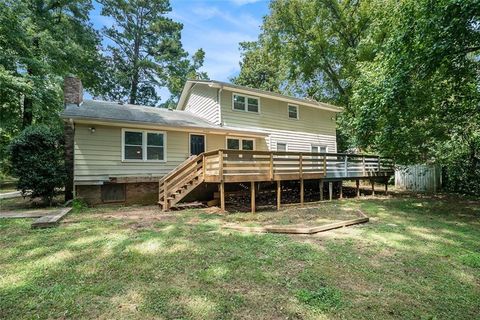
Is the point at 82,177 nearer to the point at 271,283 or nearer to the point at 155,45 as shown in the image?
the point at 271,283

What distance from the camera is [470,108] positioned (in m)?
9.33

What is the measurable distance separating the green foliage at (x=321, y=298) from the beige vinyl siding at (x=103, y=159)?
357 inches

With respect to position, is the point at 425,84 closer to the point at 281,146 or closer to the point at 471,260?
the point at 471,260

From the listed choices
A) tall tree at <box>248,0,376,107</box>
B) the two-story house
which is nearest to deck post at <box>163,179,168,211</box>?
the two-story house

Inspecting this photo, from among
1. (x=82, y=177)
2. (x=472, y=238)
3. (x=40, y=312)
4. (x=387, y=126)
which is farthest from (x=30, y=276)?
(x=387, y=126)

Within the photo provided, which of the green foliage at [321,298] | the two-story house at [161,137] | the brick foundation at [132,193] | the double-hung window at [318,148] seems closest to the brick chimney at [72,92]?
the two-story house at [161,137]

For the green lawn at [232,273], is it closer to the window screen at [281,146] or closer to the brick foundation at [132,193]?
the brick foundation at [132,193]

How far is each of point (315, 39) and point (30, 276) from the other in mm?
24137

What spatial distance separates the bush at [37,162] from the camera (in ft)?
29.7

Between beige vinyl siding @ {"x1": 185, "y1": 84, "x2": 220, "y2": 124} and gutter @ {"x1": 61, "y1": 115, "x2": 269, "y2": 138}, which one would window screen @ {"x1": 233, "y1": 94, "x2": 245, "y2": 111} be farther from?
gutter @ {"x1": 61, "y1": 115, "x2": 269, "y2": 138}

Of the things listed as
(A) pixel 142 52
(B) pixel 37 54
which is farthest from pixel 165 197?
(A) pixel 142 52

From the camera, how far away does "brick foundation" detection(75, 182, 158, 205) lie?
397 inches

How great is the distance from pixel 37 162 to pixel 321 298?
32.9 ft

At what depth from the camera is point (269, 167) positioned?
31.5 ft
